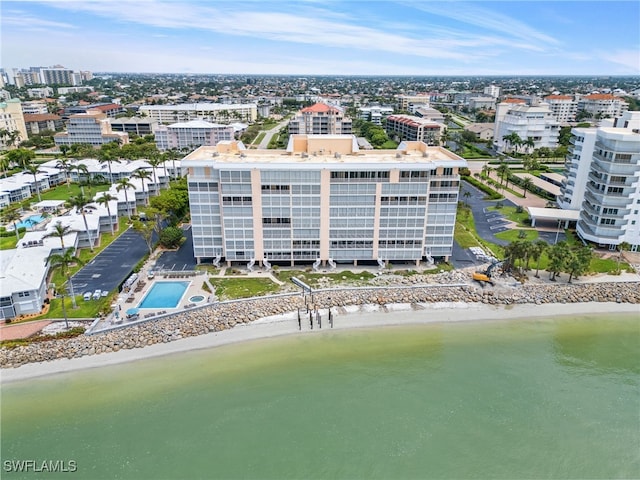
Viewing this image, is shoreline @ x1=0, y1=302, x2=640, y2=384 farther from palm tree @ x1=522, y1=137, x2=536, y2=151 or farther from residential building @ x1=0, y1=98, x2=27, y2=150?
residential building @ x1=0, y1=98, x2=27, y2=150

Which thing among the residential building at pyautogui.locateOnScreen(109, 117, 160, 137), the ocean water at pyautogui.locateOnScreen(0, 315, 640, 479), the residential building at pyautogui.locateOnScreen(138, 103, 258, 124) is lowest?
the ocean water at pyautogui.locateOnScreen(0, 315, 640, 479)

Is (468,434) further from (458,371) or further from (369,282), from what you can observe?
(369,282)

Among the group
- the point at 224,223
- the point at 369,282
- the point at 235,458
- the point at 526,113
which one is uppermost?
the point at 526,113

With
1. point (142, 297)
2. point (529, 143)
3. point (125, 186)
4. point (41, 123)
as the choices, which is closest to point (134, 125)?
point (41, 123)

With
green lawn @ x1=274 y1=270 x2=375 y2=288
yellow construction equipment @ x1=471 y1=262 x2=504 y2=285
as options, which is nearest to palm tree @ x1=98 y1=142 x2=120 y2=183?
green lawn @ x1=274 y1=270 x2=375 y2=288

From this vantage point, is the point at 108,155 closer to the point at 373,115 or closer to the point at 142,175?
the point at 142,175

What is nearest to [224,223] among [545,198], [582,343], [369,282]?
[369,282]

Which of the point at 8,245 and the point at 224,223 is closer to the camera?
the point at 224,223
